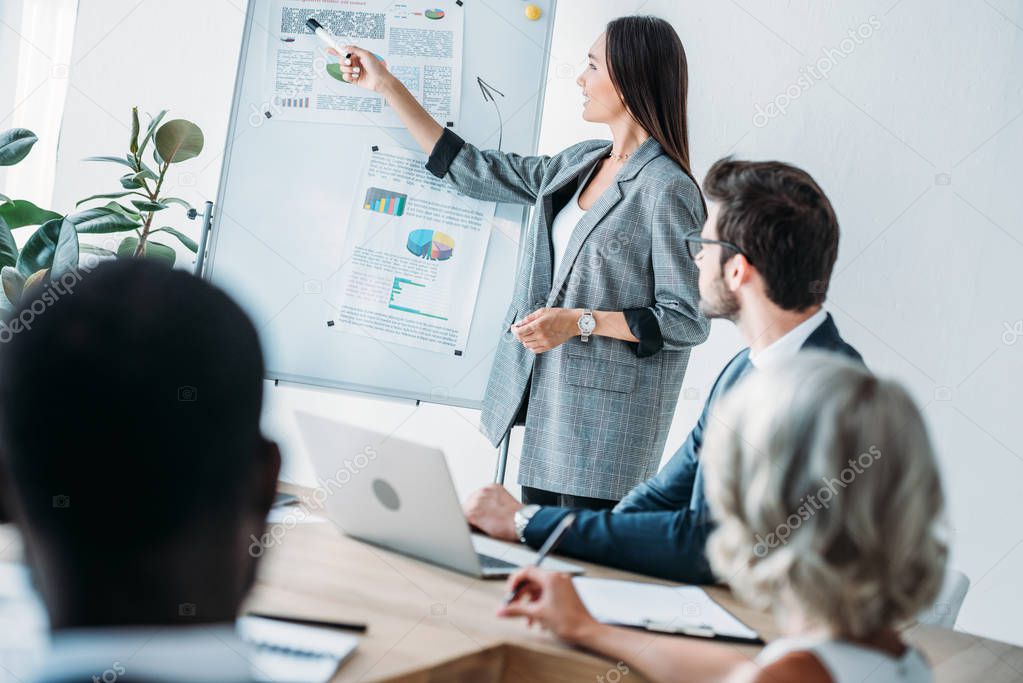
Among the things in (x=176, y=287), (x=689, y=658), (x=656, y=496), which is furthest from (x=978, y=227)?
(x=176, y=287)

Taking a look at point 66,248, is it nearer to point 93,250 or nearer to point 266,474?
point 93,250

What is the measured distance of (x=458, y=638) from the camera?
1062 mm

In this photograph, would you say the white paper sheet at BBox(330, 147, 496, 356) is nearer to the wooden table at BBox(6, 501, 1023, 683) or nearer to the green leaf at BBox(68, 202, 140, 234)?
the green leaf at BBox(68, 202, 140, 234)

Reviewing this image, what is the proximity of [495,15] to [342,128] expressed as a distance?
49 cm

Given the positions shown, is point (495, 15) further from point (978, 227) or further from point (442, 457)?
point (442, 457)

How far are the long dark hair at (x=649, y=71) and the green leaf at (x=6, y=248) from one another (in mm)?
1915

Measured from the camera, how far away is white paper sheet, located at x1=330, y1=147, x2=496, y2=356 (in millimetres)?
2496

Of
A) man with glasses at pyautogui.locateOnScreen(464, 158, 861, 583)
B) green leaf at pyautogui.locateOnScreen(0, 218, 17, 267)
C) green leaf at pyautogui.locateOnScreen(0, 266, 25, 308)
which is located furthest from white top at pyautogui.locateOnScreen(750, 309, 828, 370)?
green leaf at pyautogui.locateOnScreen(0, 218, 17, 267)

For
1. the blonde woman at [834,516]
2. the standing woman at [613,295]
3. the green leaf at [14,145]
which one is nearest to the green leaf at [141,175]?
the green leaf at [14,145]

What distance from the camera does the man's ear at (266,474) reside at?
613 mm

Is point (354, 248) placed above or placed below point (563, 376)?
above

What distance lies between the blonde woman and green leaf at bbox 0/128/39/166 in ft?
8.90

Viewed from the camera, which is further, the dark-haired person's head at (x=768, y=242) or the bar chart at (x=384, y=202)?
the bar chart at (x=384, y=202)

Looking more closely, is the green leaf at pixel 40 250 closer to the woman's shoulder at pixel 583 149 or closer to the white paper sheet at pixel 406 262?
the white paper sheet at pixel 406 262
